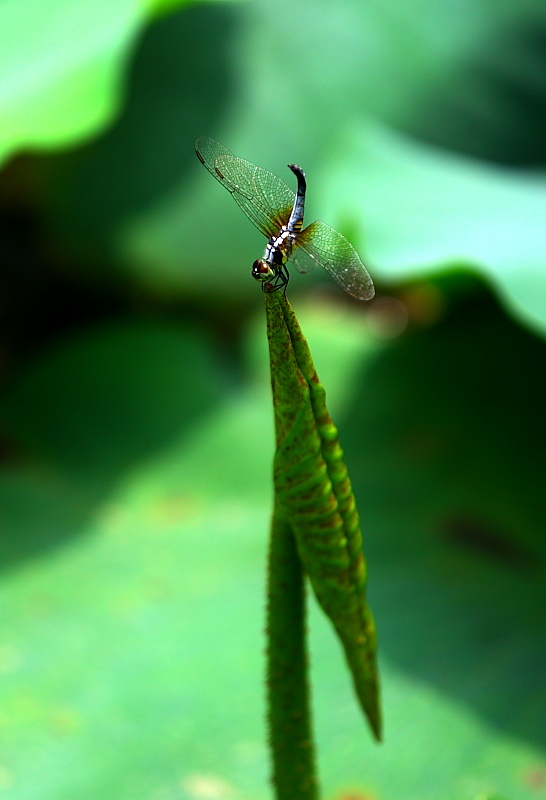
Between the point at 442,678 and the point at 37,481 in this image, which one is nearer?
the point at 442,678

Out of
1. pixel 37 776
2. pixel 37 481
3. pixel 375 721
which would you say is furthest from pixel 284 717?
pixel 37 481

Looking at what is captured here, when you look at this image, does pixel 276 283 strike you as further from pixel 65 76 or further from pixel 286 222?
pixel 65 76

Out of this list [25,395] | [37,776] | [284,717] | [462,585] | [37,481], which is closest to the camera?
[284,717]

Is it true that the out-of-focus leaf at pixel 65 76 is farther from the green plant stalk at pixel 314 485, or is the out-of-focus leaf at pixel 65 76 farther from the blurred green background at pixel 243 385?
the green plant stalk at pixel 314 485

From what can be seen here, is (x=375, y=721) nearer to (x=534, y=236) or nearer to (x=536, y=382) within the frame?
(x=534, y=236)

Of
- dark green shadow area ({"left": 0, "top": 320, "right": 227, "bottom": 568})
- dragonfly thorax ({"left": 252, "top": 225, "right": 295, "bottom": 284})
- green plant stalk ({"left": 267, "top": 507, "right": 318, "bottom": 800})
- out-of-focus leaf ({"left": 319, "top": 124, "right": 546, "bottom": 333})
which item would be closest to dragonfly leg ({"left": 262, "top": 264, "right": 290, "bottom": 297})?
dragonfly thorax ({"left": 252, "top": 225, "right": 295, "bottom": 284})

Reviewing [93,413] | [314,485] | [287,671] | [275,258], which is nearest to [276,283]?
[275,258]
